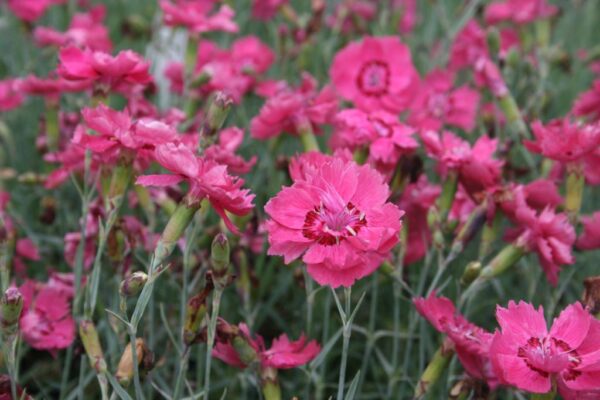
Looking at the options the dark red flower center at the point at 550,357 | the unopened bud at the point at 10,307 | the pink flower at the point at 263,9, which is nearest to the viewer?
the dark red flower center at the point at 550,357

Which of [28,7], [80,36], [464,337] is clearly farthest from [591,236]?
[28,7]

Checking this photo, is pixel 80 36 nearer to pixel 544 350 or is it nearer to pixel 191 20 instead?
pixel 191 20

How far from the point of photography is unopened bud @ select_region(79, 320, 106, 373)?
121cm

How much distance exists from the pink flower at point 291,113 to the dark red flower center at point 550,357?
69 centimetres

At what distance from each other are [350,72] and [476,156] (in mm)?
466

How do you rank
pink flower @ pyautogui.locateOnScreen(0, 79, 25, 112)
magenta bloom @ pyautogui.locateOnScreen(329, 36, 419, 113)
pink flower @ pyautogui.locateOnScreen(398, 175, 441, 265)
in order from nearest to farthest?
pink flower @ pyautogui.locateOnScreen(398, 175, 441, 265) < magenta bloom @ pyautogui.locateOnScreen(329, 36, 419, 113) < pink flower @ pyautogui.locateOnScreen(0, 79, 25, 112)

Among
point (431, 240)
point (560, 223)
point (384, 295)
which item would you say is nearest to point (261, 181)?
point (384, 295)

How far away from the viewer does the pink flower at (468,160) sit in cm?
143

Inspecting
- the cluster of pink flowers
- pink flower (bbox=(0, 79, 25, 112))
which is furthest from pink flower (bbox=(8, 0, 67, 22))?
the cluster of pink flowers

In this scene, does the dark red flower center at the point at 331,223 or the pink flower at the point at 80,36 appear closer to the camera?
the dark red flower center at the point at 331,223

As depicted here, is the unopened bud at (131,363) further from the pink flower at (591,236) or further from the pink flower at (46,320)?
the pink flower at (591,236)

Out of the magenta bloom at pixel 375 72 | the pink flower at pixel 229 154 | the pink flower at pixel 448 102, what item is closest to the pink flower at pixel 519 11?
the pink flower at pixel 448 102

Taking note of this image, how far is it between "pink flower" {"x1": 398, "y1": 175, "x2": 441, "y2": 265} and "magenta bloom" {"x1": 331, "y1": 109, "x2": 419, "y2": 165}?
125mm

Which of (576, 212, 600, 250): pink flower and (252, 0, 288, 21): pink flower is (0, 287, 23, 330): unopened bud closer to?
(576, 212, 600, 250): pink flower
